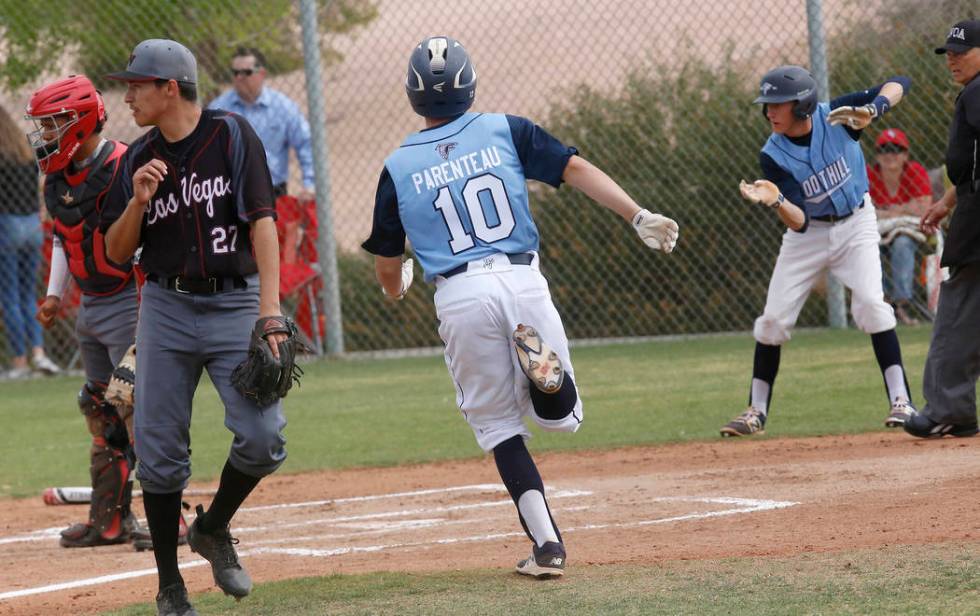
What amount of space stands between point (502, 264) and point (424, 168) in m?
0.45

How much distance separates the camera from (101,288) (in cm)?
660

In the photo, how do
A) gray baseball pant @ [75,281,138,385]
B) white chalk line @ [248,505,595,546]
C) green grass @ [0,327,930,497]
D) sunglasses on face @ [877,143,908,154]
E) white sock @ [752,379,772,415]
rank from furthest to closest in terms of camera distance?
1. sunglasses on face @ [877,143,908,154]
2. green grass @ [0,327,930,497]
3. white sock @ [752,379,772,415]
4. gray baseball pant @ [75,281,138,385]
5. white chalk line @ [248,505,595,546]

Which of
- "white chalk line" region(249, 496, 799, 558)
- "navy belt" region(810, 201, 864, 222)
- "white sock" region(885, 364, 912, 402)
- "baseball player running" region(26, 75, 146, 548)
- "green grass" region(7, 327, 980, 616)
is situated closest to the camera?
"green grass" region(7, 327, 980, 616)

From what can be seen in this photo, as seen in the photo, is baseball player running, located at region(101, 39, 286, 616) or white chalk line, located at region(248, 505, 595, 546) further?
white chalk line, located at region(248, 505, 595, 546)

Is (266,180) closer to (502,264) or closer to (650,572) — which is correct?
(502,264)

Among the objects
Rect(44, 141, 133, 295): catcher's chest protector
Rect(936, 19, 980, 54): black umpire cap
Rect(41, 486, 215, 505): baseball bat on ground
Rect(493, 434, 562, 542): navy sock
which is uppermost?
Rect(936, 19, 980, 54): black umpire cap

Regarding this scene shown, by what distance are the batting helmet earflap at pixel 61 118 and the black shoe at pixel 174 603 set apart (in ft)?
7.40

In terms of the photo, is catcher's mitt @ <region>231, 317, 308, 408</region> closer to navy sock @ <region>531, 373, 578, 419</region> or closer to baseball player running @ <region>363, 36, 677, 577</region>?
baseball player running @ <region>363, 36, 677, 577</region>

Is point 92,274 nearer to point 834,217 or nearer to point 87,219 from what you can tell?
point 87,219

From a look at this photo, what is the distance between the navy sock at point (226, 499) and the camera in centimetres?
512

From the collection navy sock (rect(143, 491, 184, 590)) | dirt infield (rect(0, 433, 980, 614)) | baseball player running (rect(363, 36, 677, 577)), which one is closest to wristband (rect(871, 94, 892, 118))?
dirt infield (rect(0, 433, 980, 614))

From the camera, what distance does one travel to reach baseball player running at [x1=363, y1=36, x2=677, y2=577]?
5016 mm

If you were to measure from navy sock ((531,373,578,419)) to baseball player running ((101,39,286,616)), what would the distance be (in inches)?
36.5

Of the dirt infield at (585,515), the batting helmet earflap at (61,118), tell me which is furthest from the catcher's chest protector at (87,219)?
the dirt infield at (585,515)
